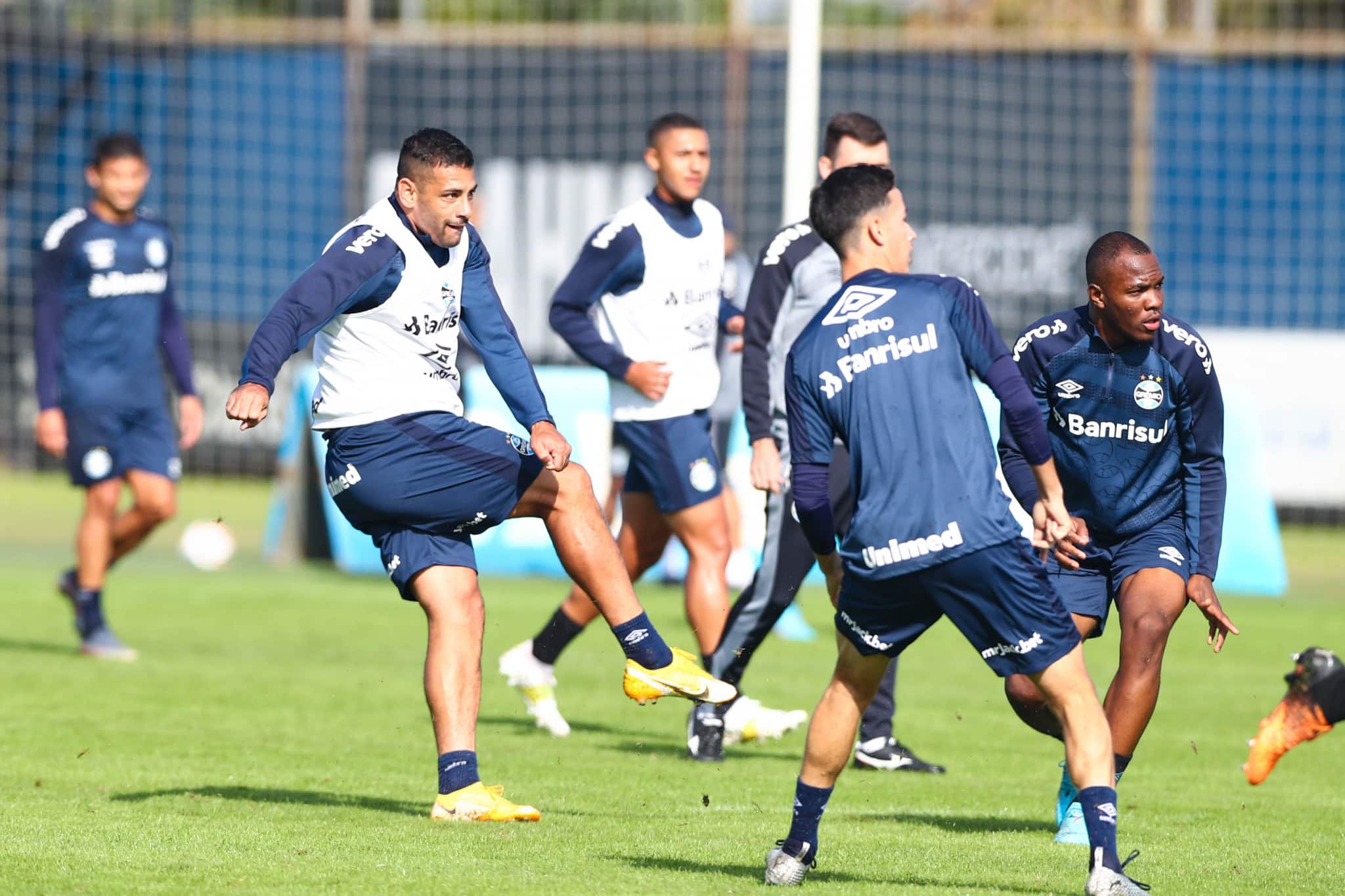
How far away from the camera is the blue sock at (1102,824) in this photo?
16.2 ft

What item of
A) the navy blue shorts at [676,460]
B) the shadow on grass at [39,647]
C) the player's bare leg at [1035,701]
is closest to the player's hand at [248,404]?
the player's bare leg at [1035,701]

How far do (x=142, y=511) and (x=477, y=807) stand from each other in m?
4.95

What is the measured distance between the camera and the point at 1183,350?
5977 mm

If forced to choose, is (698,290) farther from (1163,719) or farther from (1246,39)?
(1246,39)

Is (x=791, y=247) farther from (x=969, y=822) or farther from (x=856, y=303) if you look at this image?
(x=856, y=303)

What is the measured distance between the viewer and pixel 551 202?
64.4ft

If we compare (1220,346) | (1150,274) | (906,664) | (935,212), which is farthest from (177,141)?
(1150,274)

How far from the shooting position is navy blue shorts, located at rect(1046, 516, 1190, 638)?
612 centimetres

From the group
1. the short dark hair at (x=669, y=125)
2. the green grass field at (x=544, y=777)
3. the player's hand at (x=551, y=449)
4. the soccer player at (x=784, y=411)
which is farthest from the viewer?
the short dark hair at (x=669, y=125)


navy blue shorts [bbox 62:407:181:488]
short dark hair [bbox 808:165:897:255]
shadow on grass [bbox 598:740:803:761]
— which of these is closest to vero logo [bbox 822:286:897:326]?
short dark hair [bbox 808:165:897:255]

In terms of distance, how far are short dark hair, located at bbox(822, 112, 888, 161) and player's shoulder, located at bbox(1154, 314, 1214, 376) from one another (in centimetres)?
207

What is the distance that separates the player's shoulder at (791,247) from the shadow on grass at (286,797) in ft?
8.52

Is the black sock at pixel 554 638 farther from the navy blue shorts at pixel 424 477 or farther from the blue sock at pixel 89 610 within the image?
the blue sock at pixel 89 610

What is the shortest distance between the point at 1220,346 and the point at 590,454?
600 centimetres
